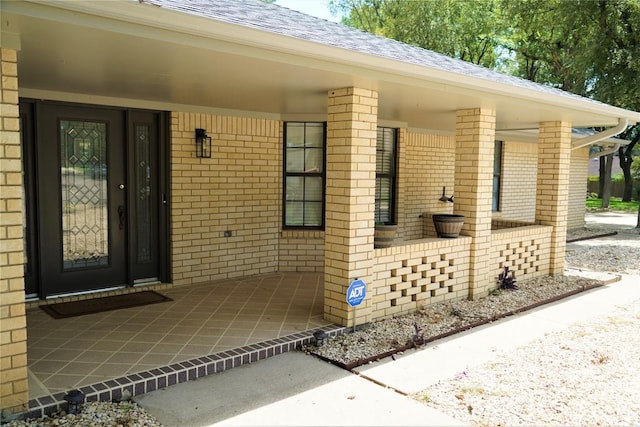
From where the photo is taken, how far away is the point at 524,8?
53.6ft

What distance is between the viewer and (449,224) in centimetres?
629

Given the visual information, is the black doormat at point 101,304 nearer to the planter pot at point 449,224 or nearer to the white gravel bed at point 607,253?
the planter pot at point 449,224

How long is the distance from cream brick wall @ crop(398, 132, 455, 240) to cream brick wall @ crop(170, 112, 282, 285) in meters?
2.46

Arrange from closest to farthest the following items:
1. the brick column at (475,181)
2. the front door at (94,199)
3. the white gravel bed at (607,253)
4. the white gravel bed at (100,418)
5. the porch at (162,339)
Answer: the white gravel bed at (100,418)
the porch at (162,339)
the front door at (94,199)
the brick column at (475,181)
the white gravel bed at (607,253)

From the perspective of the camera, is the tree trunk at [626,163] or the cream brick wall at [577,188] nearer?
the cream brick wall at [577,188]

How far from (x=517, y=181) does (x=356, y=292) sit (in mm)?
9014

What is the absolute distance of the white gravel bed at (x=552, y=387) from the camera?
355cm

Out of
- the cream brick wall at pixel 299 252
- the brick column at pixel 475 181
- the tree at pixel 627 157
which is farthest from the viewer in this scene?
the tree at pixel 627 157

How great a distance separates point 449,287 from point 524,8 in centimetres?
1352

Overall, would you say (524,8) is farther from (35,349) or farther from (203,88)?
(35,349)

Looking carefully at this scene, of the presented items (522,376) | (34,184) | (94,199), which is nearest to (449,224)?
(522,376)

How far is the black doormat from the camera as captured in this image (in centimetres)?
539

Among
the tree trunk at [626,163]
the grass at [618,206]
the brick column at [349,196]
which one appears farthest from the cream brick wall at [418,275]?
the tree trunk at [626,163]

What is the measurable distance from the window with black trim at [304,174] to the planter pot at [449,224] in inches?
87.7
